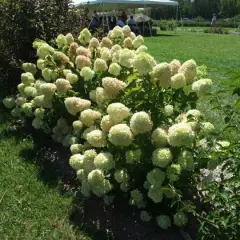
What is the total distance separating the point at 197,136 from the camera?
300 centimetres

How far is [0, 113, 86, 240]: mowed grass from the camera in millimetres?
3244

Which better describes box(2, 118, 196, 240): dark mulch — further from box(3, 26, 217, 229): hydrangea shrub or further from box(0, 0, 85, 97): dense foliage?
box(0, 0, 85, 97): dense foliage

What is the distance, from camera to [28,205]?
12.0 feet

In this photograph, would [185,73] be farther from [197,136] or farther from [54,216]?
[54,216]

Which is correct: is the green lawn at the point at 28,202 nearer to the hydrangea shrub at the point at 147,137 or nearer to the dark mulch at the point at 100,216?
the dark mulch at the point at 100,216

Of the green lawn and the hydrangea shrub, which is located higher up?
the hydrangea shrub

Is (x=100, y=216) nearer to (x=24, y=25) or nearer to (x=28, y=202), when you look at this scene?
(x=28, y=202)

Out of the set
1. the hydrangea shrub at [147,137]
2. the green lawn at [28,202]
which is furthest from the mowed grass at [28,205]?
the hydrangea shrub at [147,137]

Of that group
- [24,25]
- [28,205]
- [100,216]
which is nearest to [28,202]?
[28,205]

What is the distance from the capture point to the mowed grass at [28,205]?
3.24 meters

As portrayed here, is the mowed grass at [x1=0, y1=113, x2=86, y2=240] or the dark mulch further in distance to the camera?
the mowed grass at [x1=0, y1=113, x2=86, y2=240]

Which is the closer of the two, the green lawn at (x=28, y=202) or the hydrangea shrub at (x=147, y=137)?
the hydrangea shrub at (x=147, y=137)

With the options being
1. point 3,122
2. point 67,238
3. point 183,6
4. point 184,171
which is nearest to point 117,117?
point 184,171

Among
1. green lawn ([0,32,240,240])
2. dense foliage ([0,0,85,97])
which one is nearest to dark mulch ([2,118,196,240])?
green lawn ([0,32,240,240])
